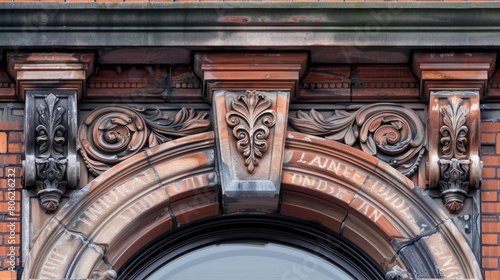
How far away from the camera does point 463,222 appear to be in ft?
48.3

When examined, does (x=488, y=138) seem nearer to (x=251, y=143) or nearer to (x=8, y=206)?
(x=251, y=143)

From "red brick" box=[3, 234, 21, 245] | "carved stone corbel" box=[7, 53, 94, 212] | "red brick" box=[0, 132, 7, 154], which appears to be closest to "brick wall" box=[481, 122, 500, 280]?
"carved stone corbel" box=[7, 53, 94, 212]

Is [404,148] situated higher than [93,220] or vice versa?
[404,148]

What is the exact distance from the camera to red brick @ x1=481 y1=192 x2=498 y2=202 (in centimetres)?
1483

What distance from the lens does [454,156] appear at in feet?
48.5

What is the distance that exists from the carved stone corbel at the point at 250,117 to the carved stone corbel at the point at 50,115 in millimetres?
947

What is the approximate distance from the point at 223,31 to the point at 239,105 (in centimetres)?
55

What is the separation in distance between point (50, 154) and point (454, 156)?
2.92m

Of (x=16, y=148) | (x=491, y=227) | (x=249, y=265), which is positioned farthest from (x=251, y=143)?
(x=491, y=227)

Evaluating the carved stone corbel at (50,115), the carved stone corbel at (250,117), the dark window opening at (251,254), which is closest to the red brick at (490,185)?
the dark window opening at (251,254)

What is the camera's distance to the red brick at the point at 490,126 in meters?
15.0

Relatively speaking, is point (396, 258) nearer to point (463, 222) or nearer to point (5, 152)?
point (463, 222)

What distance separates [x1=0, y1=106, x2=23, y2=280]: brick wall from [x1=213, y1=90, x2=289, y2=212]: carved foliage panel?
4.83ft

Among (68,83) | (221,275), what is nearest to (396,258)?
(221,275)
